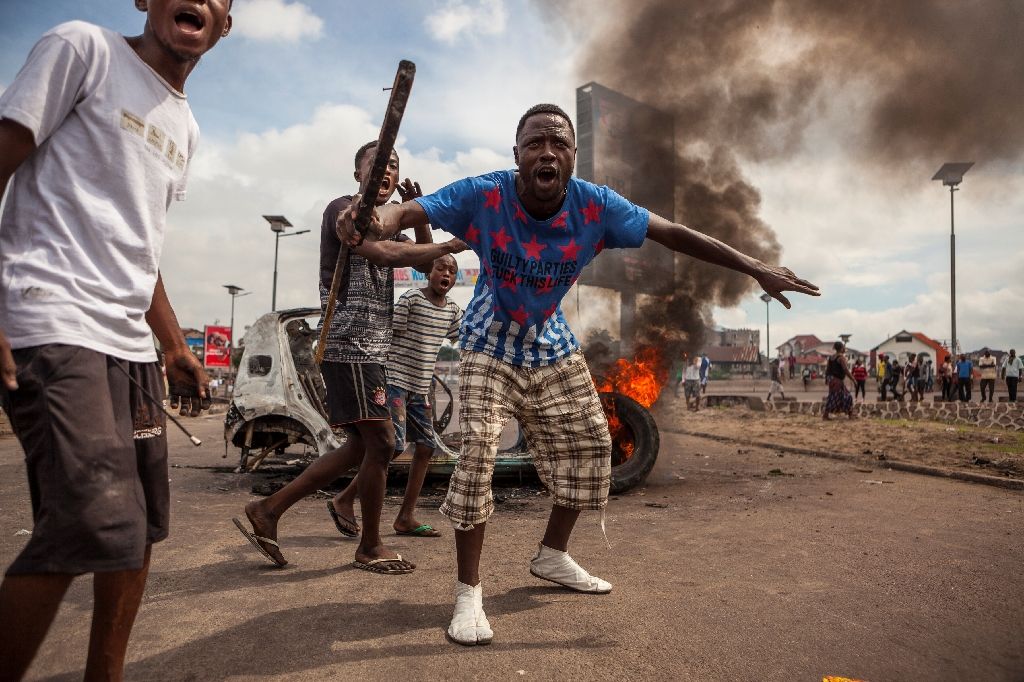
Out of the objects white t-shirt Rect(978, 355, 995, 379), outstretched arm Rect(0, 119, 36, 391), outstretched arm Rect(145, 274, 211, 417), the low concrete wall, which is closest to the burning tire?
outstretched arm Rect(145, 274, 211, 417)

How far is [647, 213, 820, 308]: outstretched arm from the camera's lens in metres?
3.06

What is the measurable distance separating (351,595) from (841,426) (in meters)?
12.4

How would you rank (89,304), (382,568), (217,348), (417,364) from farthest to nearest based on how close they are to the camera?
(217,348) < (417,364) < (382,568) < (89,304)

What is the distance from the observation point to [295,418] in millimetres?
6012

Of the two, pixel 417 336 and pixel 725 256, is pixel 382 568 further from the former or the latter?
pixel 725 256

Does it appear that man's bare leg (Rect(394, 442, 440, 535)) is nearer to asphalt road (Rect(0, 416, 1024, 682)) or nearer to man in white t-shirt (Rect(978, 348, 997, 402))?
asphalt road (Rect(0, 416, 1024, 682))

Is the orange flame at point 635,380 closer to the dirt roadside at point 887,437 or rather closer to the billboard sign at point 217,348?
the dirt roadside at point 887,437

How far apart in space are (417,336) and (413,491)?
1.08 meters

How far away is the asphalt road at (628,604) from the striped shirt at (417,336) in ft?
A: 3.47

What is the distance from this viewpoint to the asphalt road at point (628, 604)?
231cm

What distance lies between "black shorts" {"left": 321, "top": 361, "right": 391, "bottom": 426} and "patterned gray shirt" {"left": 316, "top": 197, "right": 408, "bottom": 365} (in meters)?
0.05

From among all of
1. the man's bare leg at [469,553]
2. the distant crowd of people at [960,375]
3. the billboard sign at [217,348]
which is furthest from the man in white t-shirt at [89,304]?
the billboard sign at [217,348]

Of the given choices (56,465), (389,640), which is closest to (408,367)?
(389,640)

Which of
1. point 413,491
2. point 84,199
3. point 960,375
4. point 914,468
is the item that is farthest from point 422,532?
point 960,375
